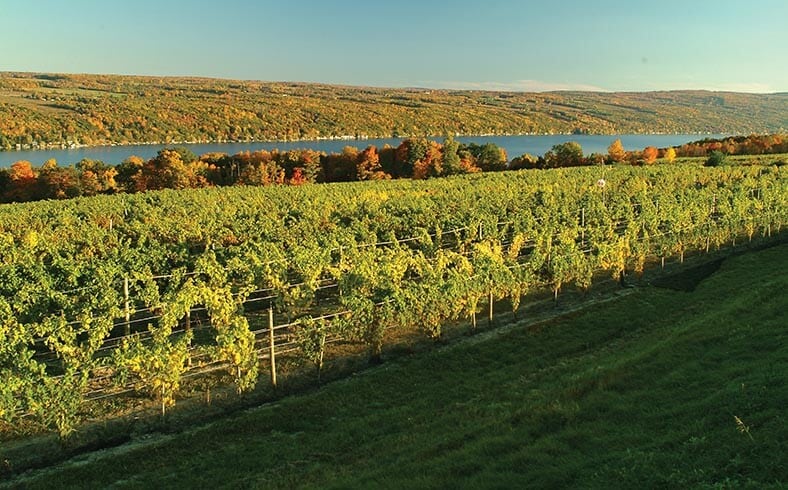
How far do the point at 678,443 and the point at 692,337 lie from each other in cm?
682

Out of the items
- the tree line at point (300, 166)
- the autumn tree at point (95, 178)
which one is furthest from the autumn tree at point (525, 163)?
the autumn tree at point (95, 178)

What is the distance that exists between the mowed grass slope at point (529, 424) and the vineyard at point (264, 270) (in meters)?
1.65

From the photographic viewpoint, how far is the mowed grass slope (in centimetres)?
744

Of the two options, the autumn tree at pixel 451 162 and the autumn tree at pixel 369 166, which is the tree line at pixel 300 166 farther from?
the autumn tree at pixel 451 162

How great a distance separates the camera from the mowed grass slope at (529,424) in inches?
293

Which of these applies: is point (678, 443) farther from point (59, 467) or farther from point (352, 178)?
point (352, 178)

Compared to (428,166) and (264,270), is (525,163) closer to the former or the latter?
(428,166)

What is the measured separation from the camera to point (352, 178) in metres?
75.1

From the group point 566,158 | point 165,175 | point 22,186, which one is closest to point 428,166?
point 566,158

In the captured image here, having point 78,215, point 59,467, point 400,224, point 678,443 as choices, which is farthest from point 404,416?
point 78,215

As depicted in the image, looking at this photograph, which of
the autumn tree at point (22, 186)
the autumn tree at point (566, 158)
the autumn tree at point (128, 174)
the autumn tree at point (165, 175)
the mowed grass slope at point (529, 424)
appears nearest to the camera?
the mowed grass slope at point (529, 424)

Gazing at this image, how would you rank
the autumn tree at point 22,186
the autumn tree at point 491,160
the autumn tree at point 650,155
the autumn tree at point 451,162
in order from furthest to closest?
the autumn tree at point 491,160 → the autumn tree at point 451,162 → the autumn tree at point 650,155 → the autumn tree at point 22,186

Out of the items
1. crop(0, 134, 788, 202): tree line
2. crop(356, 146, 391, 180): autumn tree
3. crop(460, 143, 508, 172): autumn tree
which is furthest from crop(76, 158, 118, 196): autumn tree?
crop(460, 143, 508, 172): autumn tree

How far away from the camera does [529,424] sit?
32.7ft
